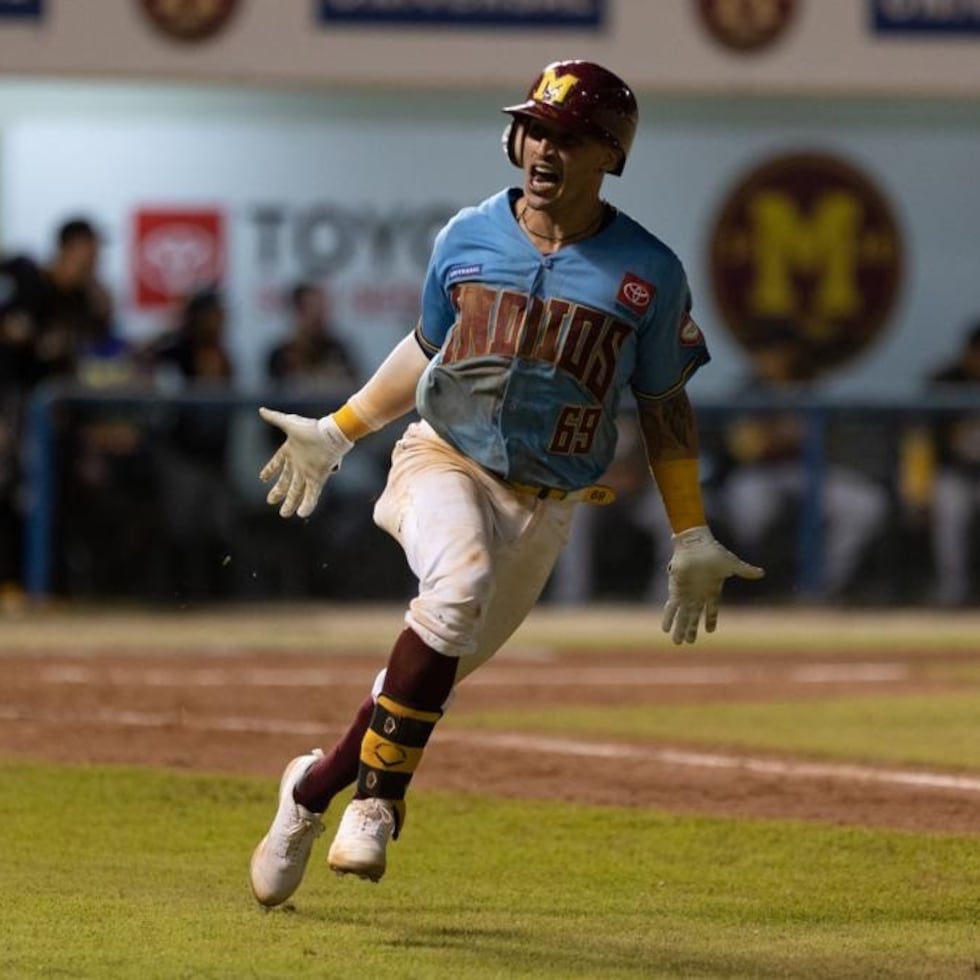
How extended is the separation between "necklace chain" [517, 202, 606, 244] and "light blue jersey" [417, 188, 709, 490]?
26 mm

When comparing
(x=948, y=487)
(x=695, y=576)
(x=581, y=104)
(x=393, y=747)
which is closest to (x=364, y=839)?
(x=393, y=747)

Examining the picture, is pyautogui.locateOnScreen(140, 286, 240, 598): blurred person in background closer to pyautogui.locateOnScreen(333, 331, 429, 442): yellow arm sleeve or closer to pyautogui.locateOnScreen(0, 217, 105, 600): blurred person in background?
pyautogui.locateOnScreen(0, 217, 105, 600): blurred person in background

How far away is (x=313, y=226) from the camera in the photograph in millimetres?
17078

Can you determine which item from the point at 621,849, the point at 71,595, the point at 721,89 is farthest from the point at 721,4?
the point at 621,849

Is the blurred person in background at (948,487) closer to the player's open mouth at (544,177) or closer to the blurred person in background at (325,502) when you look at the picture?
the blurred person in background at (325,502)

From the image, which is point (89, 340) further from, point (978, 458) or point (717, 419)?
point (978, 458)

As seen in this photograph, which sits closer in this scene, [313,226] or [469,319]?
[469,319]

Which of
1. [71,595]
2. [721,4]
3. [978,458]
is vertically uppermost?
[721,4]

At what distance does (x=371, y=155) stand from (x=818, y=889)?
10932mm

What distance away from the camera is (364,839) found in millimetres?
5910

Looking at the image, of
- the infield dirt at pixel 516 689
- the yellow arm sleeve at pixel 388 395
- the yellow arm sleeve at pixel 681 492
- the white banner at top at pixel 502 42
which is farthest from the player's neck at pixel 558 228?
the white banner at top at pixel 502 42

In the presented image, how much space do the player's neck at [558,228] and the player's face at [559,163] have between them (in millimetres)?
51

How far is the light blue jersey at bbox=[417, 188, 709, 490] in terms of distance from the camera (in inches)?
244

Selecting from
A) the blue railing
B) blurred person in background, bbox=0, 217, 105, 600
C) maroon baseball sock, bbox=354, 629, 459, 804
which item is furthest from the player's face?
the blue railing
